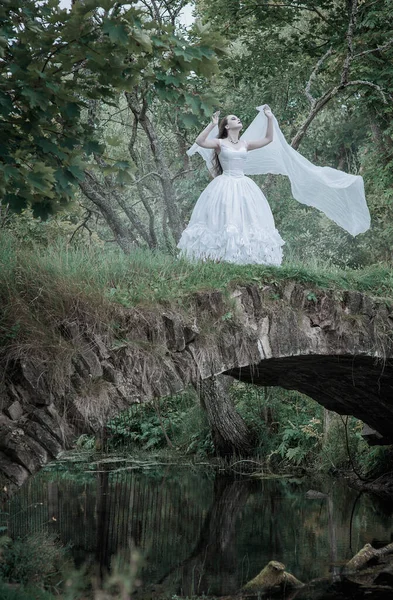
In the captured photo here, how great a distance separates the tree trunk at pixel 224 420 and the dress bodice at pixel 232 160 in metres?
4.72

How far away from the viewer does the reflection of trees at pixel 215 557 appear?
762 centimetres

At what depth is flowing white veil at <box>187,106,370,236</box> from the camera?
9.77 metres

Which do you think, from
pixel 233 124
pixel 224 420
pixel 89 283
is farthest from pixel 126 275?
pixel 224 420

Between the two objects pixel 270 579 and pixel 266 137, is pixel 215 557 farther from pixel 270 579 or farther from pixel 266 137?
pixel 266 137

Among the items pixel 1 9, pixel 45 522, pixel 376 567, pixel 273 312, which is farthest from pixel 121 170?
pixel 45 522

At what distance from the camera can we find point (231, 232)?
27.3ft

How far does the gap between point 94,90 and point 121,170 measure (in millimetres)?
542

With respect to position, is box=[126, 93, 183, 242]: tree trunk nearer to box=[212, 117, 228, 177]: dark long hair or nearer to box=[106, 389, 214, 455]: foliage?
box=[212, 117, 228, 177]: dark long hair

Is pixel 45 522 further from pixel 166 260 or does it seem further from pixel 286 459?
pixel 286 459

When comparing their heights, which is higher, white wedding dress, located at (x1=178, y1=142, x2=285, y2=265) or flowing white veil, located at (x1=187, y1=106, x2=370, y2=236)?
flowing white veil, located at (x1=187, y1=106, x2=370, y2=236)

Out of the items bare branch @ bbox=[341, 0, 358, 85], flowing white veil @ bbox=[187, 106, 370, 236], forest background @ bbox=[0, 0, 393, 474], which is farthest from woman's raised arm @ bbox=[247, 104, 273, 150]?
bare branch @ bbox=[341, 0, 358, 85]

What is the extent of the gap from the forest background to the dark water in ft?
5.74

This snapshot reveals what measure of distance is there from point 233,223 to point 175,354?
2313 millimetres

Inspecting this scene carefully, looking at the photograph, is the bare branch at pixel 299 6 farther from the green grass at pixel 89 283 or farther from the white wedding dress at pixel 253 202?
the green grass at pixel 89 283
